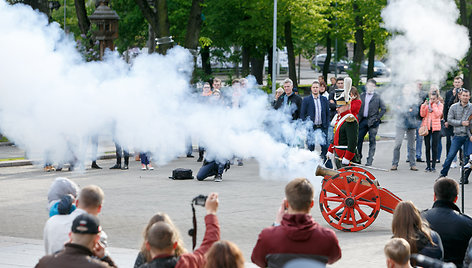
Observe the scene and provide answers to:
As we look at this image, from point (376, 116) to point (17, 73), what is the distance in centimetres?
971

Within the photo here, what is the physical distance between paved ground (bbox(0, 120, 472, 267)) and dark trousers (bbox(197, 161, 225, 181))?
0.20 meters

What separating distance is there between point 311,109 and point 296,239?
12.2 meters

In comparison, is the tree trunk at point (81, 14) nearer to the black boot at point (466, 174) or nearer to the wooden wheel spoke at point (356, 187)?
the black boot at point (466, 174)

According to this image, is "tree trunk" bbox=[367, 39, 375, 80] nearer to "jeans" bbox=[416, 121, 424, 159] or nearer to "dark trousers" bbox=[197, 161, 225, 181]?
"jeans" bbox=[416, 121, 424, 159]

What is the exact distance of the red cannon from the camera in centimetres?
1117

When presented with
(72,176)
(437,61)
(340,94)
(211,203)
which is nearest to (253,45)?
(437,61)

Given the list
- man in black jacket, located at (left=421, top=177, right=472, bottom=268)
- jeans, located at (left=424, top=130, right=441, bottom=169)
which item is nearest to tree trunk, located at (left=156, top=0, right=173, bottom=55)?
jeans, located at (left=424, top=130, right=441, bottom=169)

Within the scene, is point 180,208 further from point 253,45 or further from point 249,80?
point 253,45

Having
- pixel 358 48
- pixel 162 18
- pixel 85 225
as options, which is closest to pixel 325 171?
pixel 85 225

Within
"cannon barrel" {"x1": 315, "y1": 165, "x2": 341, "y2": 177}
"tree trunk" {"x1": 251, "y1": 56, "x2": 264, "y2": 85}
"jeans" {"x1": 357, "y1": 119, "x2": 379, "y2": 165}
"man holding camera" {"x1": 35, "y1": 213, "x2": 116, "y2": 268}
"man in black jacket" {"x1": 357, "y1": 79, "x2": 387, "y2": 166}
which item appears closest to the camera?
"man holding camera" {"x1": 35, "y1": 213, "x2": 116, "y2": 268}

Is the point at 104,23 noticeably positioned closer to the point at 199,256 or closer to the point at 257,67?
the point at 199,256

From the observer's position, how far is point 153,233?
5453 mm

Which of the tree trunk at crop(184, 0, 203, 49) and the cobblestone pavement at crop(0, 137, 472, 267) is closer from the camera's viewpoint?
the cobblestone pavement at crop(0, 137, 472, 267)

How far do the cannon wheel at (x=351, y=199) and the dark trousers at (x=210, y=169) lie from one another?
487 centimetres
